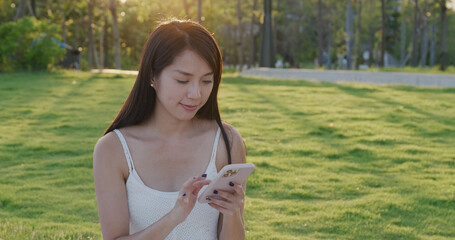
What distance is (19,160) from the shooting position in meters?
9.20

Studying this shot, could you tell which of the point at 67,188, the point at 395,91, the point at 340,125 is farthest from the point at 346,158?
the point at 395,91

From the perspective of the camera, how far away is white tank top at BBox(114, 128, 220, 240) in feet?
9.60

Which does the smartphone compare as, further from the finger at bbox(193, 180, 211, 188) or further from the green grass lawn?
the green grass lawn

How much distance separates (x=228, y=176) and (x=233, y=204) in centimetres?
25

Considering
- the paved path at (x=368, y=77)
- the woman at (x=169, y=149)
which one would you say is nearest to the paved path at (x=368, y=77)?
the paved path at (x=368, y=77)

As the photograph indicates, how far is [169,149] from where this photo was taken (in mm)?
3047

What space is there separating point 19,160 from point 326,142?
17.1ft

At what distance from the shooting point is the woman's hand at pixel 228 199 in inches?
103

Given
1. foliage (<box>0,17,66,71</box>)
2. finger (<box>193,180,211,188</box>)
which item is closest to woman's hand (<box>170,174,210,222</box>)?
finger (<box>193,180,211,188</box>)

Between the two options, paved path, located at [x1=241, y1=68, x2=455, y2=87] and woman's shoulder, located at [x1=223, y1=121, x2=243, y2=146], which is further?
paved path, located at [x1=241, y1=68, x2=455, y2=87]

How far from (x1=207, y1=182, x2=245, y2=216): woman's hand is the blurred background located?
2281 cm

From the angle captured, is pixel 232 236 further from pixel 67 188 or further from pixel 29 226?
pixel 67 188

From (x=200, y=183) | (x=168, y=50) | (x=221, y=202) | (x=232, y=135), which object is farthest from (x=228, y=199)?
(x=168, y=50)

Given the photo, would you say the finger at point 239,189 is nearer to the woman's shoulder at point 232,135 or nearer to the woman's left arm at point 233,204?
the woman's left arm at point 233,204
